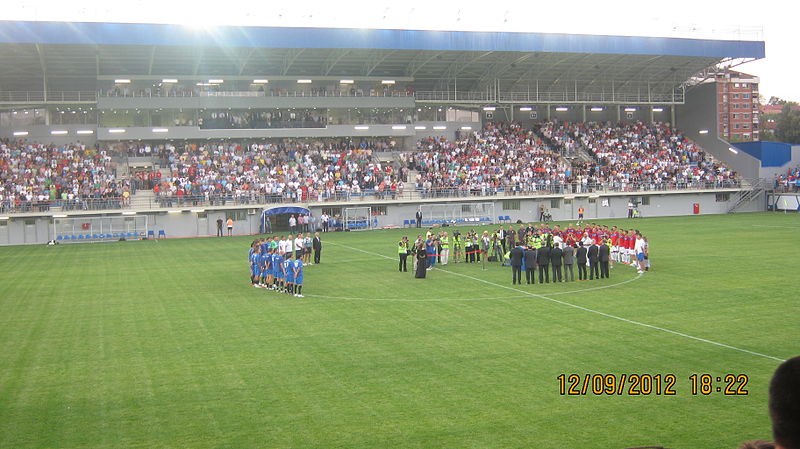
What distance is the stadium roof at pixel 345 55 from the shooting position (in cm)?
5166

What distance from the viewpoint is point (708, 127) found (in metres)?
69.1

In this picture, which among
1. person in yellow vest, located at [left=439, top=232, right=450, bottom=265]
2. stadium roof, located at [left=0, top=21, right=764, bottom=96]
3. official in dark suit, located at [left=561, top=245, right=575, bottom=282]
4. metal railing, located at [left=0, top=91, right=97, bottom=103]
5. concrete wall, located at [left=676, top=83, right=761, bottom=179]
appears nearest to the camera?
official in dark suit, located at [left=561, top=245, right=575, bottom=282]

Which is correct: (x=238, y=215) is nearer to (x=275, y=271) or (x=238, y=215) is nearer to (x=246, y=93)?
(x=246, y=93)

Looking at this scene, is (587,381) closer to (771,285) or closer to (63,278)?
(771,285)

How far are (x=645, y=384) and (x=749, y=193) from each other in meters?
57.6

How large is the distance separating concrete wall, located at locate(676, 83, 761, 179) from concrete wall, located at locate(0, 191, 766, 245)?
10.9 feet

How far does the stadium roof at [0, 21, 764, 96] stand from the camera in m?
51.7

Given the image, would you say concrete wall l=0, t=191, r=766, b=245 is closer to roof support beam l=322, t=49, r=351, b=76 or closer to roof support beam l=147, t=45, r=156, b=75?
roof support beam l=322, t=49, r=351, b=76

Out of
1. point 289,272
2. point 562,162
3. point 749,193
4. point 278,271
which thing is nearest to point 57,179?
point 278,271

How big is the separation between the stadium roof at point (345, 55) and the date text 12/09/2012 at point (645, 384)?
4578cm

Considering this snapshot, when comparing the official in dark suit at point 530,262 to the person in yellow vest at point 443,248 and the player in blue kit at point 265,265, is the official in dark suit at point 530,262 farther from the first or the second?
the player in blue kit at point 265,265

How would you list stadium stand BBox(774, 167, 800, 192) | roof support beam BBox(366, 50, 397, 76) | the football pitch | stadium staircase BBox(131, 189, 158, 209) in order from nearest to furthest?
the football pitch
stadium staircase BBox(131, 189, 158, 209)
roof support beam BBox(366, 50, 397, 76)
stadium stand BBox(774, 167, 800, 192)

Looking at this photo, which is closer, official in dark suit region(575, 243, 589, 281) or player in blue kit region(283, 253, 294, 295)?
player in blue kit region(283, 253, 294, 295)

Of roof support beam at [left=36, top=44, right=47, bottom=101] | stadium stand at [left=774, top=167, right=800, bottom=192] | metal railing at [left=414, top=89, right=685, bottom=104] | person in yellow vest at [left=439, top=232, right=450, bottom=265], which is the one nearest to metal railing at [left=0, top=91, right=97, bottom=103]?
roof support beam at [left=36, top=44, right=47, bottom=101]
